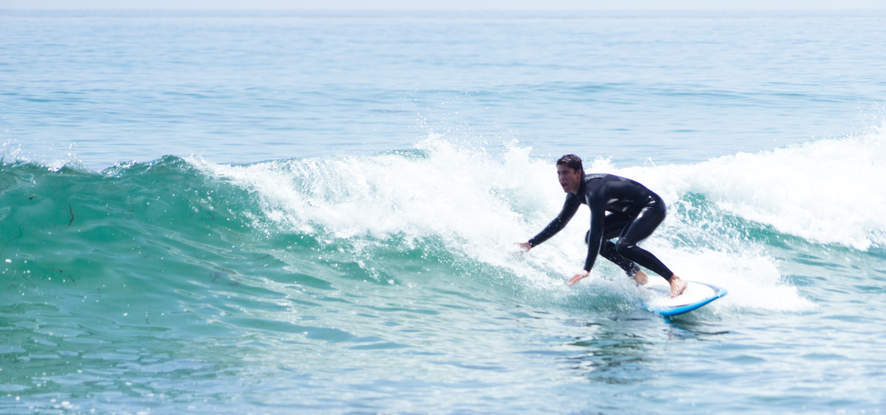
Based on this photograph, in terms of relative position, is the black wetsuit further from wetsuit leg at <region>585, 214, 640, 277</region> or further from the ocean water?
the ocean water

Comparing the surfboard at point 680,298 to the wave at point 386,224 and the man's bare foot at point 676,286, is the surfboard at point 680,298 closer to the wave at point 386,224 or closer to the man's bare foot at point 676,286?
the man's bare foot at point 676,286

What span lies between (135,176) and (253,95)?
680 inches

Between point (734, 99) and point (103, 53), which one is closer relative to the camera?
point (734, 99)

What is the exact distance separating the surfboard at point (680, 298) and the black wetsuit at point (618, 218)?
22 cm

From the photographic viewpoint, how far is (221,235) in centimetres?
1011

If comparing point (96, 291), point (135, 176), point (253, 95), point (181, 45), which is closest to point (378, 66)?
point (253, 95)

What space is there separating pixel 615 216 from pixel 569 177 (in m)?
0.92

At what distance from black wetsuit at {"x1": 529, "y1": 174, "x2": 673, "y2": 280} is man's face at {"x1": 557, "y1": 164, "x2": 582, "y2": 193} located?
0.31 feet

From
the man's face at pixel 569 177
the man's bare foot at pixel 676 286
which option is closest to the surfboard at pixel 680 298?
the man's bare foot at pixel 676 286

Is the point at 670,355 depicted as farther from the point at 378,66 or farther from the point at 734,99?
the point at 378,66

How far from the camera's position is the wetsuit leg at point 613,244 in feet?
27.7

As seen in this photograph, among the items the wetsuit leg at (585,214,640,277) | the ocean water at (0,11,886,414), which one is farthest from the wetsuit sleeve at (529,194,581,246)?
the ocean water at (0,11,886,414)

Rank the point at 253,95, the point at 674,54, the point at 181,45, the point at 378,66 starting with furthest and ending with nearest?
the point at 181,45, the point at 674,54, the point at 378,66, the point at 253,95

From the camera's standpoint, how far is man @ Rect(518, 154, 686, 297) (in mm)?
7891
